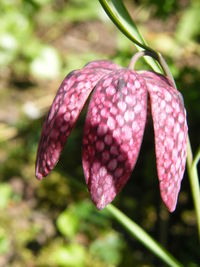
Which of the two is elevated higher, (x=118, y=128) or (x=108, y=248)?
(x=118, y=128)

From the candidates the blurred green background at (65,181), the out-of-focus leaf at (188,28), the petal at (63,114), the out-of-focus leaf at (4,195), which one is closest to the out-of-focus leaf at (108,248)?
the blurred green background at (65,181)

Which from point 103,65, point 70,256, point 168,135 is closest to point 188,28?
point 70,256

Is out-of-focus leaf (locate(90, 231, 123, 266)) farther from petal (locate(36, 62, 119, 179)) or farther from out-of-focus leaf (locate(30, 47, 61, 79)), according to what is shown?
out-of-focus leaf (locate(30, 47, 61, 79))

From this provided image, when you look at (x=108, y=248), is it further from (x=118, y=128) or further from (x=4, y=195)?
(x=118, y=128)

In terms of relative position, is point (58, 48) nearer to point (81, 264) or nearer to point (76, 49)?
point (76, 49)

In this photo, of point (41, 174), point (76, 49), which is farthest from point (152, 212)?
point (76, 49)

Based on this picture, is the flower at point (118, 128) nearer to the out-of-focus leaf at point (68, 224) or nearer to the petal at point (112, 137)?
the petal at point (112, 137)

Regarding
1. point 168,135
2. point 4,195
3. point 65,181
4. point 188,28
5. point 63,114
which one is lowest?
point 188,28
